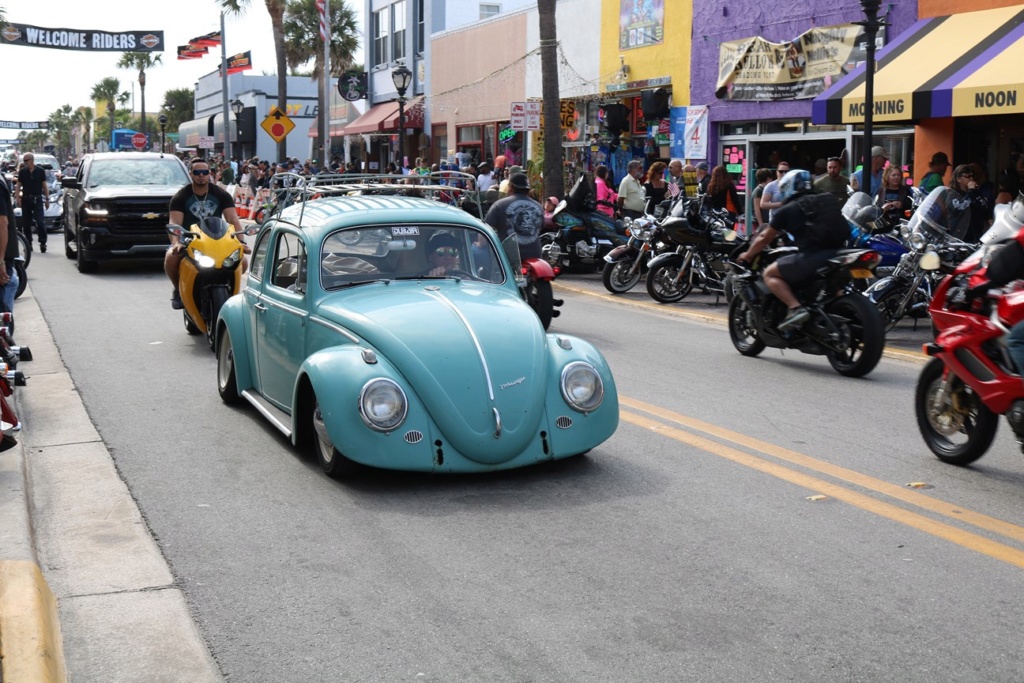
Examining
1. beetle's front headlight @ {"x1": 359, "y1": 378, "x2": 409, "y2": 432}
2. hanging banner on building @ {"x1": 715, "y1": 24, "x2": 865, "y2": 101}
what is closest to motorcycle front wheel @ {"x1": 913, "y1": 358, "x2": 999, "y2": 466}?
beetle's front headlight @ {"x1": 359, "y1": 378, "x2": 409, "y2": 432}

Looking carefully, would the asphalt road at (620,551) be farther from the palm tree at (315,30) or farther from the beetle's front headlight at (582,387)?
the palm tree at (315,30)

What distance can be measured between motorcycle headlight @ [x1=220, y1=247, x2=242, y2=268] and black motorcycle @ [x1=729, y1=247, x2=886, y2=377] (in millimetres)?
4826

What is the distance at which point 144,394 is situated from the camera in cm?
971

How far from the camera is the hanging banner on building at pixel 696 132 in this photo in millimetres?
24812

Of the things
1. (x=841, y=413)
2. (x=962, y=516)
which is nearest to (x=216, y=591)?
(x=962, y=516)

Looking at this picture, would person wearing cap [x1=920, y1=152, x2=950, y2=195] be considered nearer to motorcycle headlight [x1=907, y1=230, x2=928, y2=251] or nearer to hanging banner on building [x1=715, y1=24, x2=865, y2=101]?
hanging banner on building [x1=715, y1=24, x2=865, y2=101]

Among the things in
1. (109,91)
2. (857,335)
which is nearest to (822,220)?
(857,335)

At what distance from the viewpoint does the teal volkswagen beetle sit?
6551mm

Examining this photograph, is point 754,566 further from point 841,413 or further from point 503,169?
point 503,169

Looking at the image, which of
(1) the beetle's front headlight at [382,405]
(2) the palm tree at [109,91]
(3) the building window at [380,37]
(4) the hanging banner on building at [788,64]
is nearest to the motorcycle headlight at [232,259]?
(1) the beetle's front headlight at [382,405]

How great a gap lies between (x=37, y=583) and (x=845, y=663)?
3.11 meters

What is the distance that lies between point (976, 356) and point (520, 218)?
6.87 meters

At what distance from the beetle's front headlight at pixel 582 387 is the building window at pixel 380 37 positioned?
127ft

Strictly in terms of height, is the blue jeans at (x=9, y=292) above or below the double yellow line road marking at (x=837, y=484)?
above
